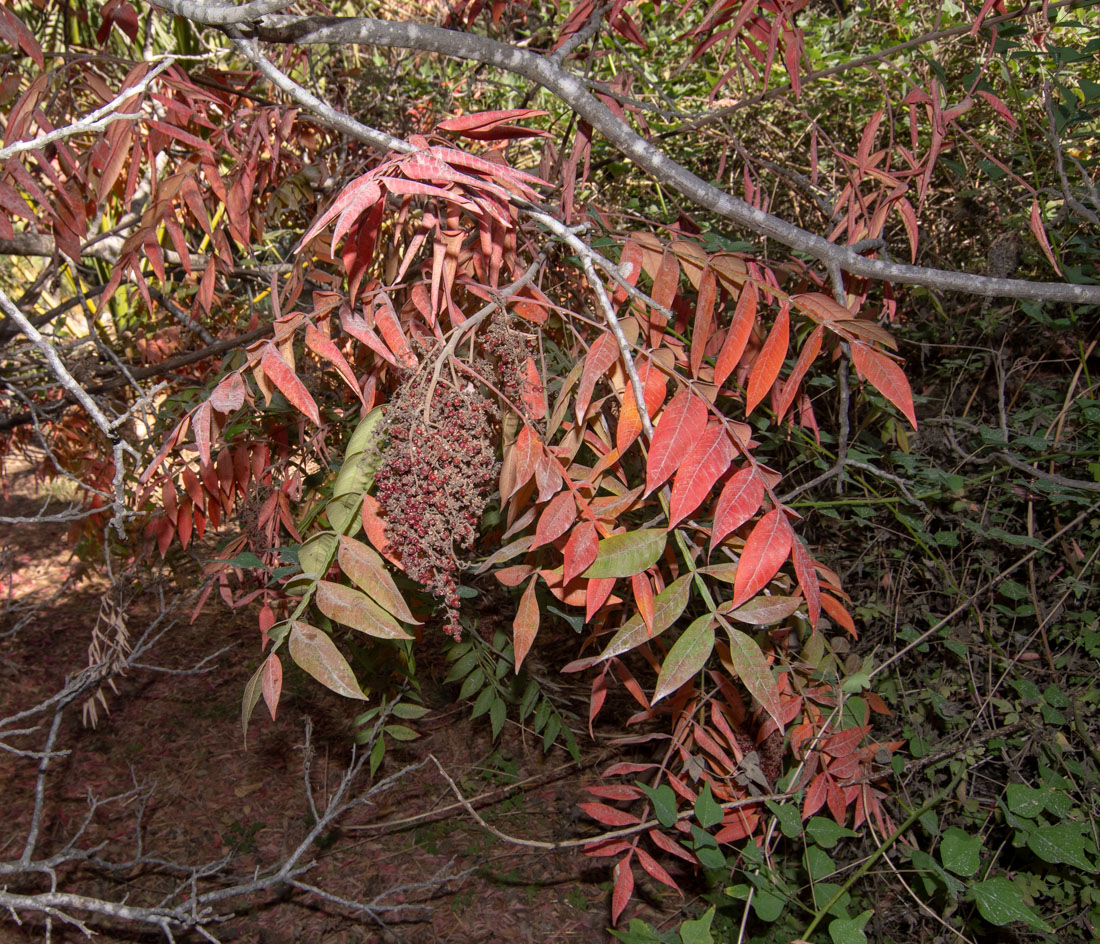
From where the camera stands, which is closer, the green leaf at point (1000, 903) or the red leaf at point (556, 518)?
the red leaf at point (556, 518)

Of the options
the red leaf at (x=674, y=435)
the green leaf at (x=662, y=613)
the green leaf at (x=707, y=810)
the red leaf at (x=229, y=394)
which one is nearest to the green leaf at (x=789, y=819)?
the green leaf at (x=707, y=810)

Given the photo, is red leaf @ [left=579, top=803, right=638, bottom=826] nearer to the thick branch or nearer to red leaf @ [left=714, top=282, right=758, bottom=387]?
red leaf @ [left=714, top=282, right=758, bottom=387]

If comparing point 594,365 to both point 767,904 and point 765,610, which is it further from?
point 767,904

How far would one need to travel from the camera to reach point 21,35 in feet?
4.86

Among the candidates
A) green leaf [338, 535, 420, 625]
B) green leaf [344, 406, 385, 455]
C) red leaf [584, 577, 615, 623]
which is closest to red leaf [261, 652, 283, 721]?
green leaf [338, 535, 420, 625]

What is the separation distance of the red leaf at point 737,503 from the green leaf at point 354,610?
0.44 metres

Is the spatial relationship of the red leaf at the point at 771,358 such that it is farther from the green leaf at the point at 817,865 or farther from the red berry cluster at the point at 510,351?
the green leaf at the point at 817,865

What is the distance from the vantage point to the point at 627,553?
108 centimetres

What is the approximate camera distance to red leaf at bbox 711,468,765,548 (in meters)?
1.02

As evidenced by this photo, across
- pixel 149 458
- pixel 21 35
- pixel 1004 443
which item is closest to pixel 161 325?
pixel 149 458

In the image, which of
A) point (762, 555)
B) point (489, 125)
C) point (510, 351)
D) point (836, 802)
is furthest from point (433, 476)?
point (836, 802)

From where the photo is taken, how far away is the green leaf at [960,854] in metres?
1.26

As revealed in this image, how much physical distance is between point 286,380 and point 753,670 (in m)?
0.75

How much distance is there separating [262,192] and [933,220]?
2.13m
